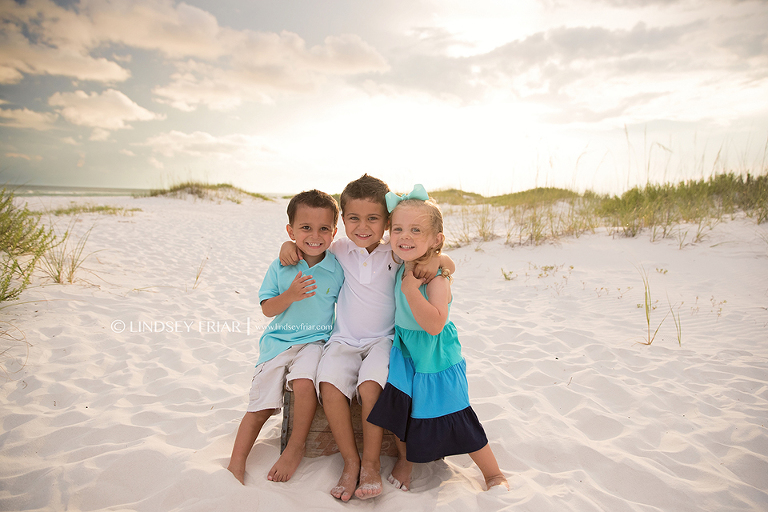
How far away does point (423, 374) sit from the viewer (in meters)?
1.96

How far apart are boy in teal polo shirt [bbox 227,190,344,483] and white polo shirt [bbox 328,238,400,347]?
0.46 feet

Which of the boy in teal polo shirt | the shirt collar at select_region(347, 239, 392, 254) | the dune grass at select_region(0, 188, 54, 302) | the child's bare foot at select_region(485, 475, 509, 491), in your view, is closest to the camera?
the child's bare foot at select_region(485, 475, 509, 491)

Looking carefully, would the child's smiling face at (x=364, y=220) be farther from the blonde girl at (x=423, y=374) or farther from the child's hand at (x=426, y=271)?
the child's hand at (x=426, y=271)

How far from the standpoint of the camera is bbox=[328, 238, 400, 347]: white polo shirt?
2.18m

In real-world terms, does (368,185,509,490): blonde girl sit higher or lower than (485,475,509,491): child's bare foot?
higher

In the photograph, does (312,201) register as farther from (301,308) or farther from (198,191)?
(198,191)

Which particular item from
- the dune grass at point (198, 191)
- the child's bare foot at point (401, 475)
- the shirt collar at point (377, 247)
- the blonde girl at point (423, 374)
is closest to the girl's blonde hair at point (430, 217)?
the blonde girl at point (423, 374)

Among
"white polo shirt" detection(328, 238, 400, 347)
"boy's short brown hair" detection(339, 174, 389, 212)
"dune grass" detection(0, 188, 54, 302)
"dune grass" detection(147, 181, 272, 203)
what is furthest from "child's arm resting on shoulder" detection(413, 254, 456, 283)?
"dune grass" detection(147, 181, 272, 203)

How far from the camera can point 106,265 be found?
5340mm


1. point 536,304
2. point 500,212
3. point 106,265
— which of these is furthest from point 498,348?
point 500,212

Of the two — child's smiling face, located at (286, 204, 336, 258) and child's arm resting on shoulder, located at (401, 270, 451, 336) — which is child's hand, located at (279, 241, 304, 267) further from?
child's arm resting on shoulder, located at (401, 270, 451, 336)

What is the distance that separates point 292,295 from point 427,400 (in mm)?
880

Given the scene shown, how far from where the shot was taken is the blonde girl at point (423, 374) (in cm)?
185

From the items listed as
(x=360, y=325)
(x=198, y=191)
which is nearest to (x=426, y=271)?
(x=360, y=325)
